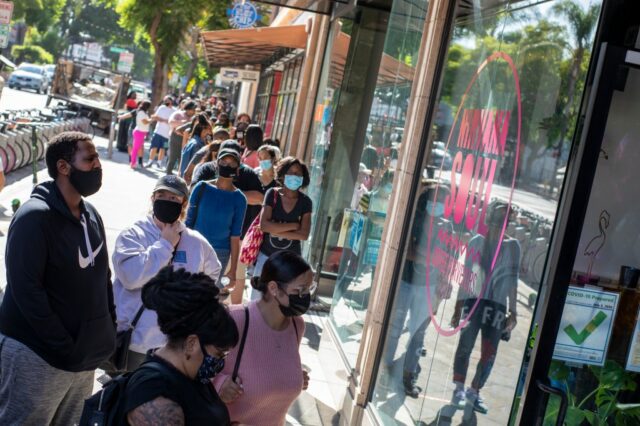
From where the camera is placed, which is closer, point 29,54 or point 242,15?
point 242,15

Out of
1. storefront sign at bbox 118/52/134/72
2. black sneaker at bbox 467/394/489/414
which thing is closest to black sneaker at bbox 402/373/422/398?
black sneaker at bbox 467/394/489/414

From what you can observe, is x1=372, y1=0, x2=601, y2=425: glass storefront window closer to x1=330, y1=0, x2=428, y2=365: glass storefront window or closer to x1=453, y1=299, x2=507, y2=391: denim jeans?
x1=453, y1=299, x2=507, y2=391: denim jeans

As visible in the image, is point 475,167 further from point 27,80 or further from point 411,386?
point 27,80

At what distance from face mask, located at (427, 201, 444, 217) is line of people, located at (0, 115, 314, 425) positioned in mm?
1492

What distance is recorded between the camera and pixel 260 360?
4043 millimetres

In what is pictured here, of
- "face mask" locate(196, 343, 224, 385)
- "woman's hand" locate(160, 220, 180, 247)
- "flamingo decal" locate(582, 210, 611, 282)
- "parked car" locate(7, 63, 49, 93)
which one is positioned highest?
"flamingo decal" locate(582, 210, 611, 282)

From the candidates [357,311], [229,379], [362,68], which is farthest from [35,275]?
[362,68]

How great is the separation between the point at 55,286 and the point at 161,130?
19462 millimetres

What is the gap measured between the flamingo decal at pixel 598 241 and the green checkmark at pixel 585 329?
228 millimetres

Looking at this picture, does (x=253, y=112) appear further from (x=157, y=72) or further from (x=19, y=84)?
(x=19, y=84)

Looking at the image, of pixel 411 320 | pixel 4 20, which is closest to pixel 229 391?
pixel 411 320

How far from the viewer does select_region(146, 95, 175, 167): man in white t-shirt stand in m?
22.8

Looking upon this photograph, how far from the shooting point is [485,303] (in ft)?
15.2

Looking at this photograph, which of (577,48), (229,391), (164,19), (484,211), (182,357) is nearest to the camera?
(182,357)
